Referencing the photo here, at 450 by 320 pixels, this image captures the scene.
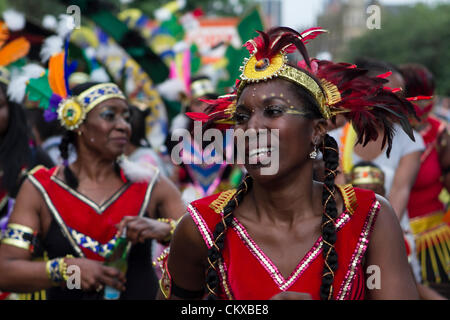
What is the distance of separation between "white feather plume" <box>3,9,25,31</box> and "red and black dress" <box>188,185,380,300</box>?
11.8 feet

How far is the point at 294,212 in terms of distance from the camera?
2646mm

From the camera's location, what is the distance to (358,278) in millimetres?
2527

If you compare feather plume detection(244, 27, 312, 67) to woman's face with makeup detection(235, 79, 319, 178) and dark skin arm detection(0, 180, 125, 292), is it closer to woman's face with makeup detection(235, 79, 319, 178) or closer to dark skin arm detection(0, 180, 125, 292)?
woman's face with makeup detection(235, 79, 319, 178)

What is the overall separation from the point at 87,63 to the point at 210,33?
12.9 meters

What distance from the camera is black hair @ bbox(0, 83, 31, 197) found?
4828mm

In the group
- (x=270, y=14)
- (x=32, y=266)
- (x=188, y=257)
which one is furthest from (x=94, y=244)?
(x=270, y=14)


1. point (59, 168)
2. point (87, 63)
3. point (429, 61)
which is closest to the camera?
point (59, 168)

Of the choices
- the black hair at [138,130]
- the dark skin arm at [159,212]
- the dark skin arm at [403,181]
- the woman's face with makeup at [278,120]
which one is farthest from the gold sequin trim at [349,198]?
the black hair at [138,130]

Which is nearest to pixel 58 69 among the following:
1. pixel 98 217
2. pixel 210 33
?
pixel 98 217

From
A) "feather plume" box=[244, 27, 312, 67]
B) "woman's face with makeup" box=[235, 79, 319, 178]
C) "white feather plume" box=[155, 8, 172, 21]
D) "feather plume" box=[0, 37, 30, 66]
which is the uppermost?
"white feather plume" box=[155, 8, 172, 21]

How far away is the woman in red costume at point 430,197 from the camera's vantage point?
573cm

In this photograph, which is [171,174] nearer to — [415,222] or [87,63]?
[87,63]

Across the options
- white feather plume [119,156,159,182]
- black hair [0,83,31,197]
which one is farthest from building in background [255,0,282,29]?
black hair [0,83,31,197]

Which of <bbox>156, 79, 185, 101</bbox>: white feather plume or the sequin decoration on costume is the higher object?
<bbox>156, 79, 185, 101</bbox>: white feather plume
